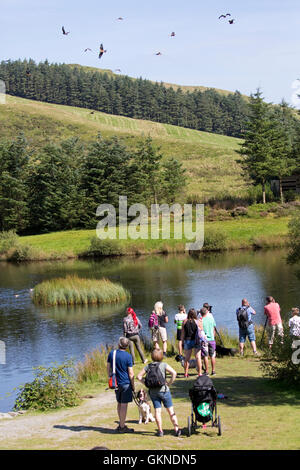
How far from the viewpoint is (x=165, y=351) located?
72.1 ft

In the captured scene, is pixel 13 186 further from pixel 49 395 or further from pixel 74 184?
pixel 49 395

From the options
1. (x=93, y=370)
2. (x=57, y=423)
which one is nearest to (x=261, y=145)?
(x=93, y=370)

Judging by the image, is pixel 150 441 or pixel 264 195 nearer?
pixel 150 441

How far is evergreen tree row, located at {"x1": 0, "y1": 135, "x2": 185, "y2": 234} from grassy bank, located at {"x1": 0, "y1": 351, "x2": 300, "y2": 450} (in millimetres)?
63841

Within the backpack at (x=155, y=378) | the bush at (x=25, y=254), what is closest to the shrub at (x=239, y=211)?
the bush at (x=25, y=254)

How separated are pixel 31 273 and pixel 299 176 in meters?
40.1

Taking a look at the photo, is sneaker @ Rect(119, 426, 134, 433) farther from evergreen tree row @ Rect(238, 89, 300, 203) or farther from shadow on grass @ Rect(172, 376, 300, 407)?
evergreen tree row @ Rect(238, 89, 300, 203)

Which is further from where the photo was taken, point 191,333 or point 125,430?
point 191,333

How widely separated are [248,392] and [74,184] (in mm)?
71141

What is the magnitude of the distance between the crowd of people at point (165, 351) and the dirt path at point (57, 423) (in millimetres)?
1295

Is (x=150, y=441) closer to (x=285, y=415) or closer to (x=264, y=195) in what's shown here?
(x=285, y=415)

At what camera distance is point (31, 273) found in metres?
55.8

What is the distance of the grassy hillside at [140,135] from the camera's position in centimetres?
11925

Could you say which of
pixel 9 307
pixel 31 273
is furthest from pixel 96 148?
pixel 9 307
